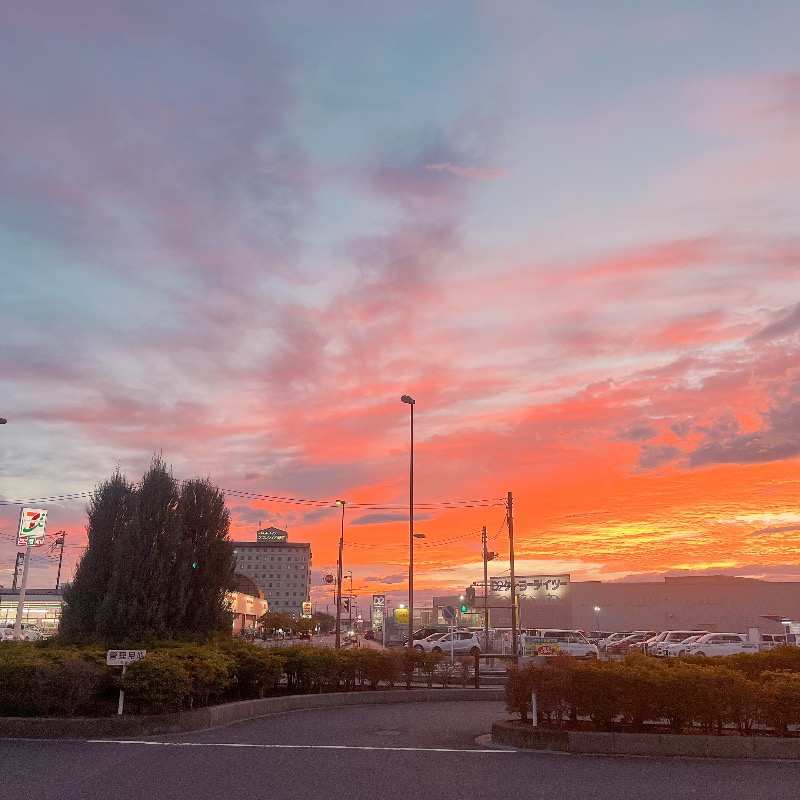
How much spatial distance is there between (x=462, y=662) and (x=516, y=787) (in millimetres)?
15706

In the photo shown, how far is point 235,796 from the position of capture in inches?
364

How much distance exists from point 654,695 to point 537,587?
8843cm

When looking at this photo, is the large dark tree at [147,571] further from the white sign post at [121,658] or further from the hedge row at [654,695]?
the hedge row at [654,695]

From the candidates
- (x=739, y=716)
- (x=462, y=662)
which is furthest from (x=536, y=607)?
(x=739, y=716)

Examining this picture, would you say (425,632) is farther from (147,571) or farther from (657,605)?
(657,605)

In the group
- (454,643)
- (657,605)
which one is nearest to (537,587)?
(657,605)

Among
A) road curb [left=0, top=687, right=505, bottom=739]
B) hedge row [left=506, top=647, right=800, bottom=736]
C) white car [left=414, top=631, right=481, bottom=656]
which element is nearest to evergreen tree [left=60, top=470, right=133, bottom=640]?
road curb [left=0, top=687, right=505, bottom=739]

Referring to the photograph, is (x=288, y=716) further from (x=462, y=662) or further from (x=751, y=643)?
(x=751, y=643)

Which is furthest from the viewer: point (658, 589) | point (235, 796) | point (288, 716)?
point (658, 589)

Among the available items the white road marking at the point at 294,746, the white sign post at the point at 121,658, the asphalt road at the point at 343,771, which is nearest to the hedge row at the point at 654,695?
the asphalt road at the point at 343,771

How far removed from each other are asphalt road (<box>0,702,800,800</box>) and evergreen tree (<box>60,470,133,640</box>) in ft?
23.1

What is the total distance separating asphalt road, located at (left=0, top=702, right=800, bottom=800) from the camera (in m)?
9.55

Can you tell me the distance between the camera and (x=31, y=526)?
43.1 metres

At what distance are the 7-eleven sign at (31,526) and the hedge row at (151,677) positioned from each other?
25617mm
